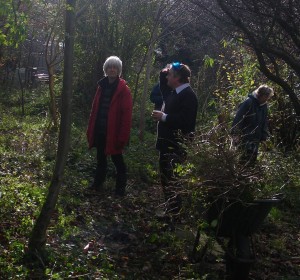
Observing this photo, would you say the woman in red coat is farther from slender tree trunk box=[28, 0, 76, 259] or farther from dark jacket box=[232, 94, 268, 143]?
slender tree trunk box=[28, 0, 76, 259]

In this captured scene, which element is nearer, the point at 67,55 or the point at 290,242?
the point at 67,55

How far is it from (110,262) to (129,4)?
872 cm

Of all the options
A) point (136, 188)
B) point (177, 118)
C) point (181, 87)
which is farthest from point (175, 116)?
point (136, 188)

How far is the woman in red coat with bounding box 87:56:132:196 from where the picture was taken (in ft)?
22.5

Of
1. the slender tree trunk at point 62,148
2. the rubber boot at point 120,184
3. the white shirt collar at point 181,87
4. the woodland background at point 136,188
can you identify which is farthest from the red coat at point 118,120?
the slender tree trunk at point 62,148

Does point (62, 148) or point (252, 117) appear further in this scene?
point (252, 117)

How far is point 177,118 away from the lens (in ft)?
19.9

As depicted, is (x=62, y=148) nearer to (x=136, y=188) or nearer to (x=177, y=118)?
(x=177, y=118)

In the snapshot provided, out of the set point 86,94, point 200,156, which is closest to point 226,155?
point 200,156

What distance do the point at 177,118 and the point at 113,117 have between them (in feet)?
3.67

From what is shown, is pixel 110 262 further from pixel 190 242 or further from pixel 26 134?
pixel 26 134

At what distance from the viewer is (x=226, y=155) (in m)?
4.67

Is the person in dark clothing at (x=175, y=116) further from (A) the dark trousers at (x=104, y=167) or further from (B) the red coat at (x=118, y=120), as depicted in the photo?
(A) the dark trousers at (x=104, y=167)

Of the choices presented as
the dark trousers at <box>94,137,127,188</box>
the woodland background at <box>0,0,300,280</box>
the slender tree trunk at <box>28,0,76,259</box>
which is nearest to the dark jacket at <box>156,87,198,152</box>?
the woodland background at <box>0,0,300,280</box>
